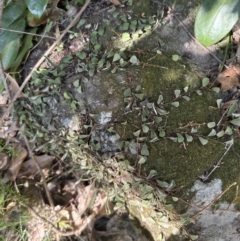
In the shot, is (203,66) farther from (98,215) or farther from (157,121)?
(98,215)

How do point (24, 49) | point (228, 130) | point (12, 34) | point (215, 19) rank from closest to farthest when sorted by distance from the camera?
point (215, 19), point (228, 130), point (12, 34), point (24, 49)

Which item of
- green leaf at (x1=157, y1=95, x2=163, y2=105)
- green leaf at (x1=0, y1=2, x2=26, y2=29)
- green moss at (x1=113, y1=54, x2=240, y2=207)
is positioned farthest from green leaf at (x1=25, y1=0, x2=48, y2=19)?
green leaf at (x1=157, y1=95, x2=163, y2=105)

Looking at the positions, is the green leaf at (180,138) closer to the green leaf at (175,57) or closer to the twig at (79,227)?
the green leaf at (175,57)

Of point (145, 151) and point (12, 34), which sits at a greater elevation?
point (12, 34)

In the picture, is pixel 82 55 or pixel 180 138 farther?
pixel 82 55

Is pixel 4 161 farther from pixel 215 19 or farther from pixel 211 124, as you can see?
pixel 215 19

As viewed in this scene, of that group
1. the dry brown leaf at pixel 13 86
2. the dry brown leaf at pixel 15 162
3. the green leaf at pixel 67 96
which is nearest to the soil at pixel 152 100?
the green leaf at pixel 67 96

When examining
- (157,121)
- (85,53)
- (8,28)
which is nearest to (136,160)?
(157,121)

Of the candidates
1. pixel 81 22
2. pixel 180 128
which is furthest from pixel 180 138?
pixel 81 22
